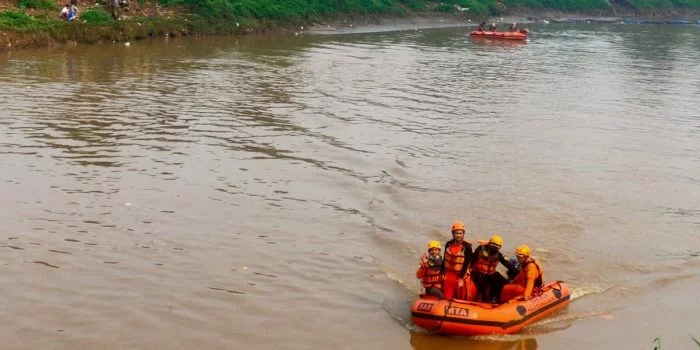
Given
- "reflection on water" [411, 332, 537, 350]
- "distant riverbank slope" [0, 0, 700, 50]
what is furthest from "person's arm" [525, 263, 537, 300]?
"distant riverbank slope" [0, 0, 700, 50]

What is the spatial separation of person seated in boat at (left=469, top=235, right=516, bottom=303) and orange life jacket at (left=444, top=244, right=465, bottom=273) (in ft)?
0.98

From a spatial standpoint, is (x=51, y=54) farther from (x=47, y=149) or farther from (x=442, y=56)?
(x=442, y=56)

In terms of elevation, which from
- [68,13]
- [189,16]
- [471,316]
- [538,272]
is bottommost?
[471,316]

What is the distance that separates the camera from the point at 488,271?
11016 mm

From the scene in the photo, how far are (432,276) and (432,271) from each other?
0.26ft

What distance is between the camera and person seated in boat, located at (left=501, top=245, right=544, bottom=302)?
10.7 m

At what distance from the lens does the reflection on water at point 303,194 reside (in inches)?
413

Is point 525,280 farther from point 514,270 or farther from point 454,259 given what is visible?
point 454,259

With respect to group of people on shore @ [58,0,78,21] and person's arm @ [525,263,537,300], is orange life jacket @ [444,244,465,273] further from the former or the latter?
group of people on shore @ [58,0,78,21]

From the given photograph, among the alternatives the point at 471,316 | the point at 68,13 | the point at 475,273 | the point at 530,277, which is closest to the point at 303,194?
the point at 475,273

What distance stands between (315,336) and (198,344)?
1.45 m

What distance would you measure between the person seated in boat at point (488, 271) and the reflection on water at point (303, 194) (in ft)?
2.76

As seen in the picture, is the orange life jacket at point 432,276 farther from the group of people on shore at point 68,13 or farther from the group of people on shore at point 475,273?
the group of people on shore at point 68,13

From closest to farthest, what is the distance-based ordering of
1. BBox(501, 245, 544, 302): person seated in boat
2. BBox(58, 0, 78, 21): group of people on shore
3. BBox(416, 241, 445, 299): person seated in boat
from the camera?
BBox(416, 241, 445, 299): person seated in boat, BBox(501, 245, 544, 302): person seated in boat, BBox(58, 0, 78, 21): group of people on shore
